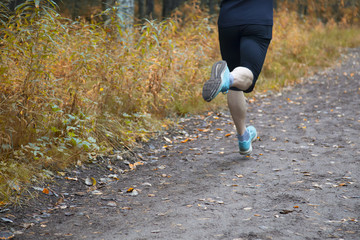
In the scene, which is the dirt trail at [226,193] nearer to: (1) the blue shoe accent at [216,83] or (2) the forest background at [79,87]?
(2) the forest background at [79,87]

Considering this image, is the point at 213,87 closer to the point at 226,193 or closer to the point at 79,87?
the point at 226,193

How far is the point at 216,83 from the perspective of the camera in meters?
3.23

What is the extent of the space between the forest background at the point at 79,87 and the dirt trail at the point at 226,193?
1.14 feet

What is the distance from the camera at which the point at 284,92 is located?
8.48m

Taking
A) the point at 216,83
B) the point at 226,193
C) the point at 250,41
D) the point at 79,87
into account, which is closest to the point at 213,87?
the point at 216,83

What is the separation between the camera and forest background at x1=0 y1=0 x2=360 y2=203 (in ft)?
12.2

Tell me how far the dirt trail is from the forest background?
1.14 feet

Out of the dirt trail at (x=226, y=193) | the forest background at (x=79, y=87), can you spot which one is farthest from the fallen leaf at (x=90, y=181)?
the forest background at (x=79, y=87)

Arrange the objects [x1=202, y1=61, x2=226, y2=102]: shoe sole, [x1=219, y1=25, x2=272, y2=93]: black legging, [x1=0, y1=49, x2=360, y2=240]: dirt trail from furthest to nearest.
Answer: [x1=219, y1=25, x2=272, y2=93]: black legging
[x1=202, y1=61, x2=226, y2=102]: shoe sole
[x1=0, y1=49, x2=360, y2=240]: dirt trail

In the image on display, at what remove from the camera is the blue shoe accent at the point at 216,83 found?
3213 mm

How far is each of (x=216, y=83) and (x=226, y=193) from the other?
0.97 metres

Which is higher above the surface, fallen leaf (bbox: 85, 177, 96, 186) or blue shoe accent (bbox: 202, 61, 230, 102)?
blue shoe accent (bbox: 202, 61, 230, 102)

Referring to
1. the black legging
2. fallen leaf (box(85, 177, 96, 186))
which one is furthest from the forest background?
the black legging

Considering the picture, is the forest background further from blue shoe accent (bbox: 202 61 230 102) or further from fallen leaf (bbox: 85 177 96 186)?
blue shoe accent (bbox: 202 61 230 102)
